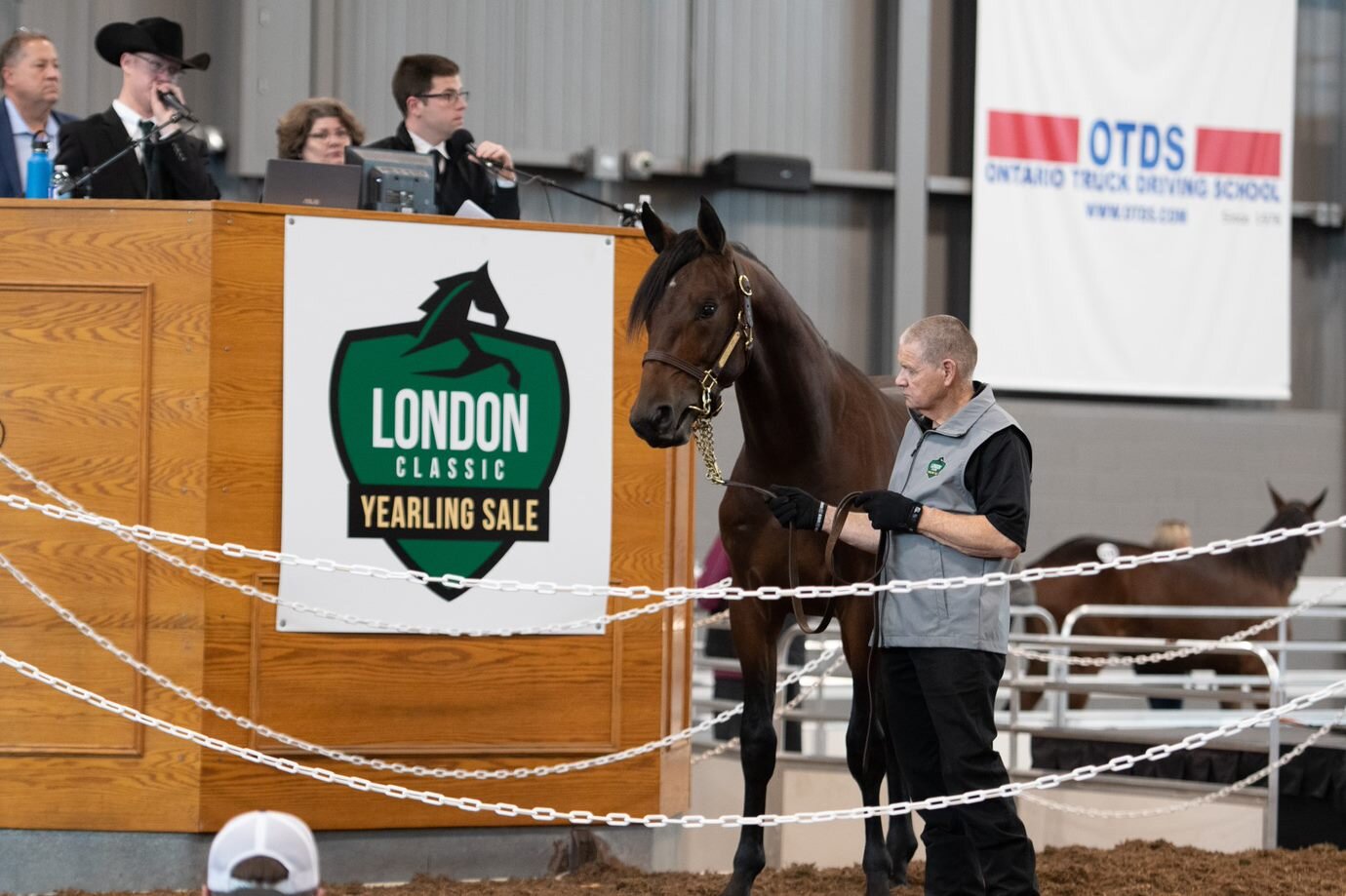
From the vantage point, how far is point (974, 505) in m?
3.70

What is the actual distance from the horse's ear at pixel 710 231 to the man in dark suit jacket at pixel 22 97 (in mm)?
2669

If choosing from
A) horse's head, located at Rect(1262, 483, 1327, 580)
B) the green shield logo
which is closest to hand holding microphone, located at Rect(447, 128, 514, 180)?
the green shield logo

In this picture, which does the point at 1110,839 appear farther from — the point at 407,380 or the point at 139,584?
the point at 139,584

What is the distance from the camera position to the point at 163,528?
4.57 metres

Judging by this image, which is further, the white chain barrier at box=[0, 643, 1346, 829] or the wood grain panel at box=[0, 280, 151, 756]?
the wood grain panel at box=[0, 280, 151, 756]

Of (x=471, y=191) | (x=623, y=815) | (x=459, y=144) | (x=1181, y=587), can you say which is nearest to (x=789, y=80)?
(x=1181, y=587)

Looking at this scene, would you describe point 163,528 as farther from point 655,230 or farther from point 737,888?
point 737,888

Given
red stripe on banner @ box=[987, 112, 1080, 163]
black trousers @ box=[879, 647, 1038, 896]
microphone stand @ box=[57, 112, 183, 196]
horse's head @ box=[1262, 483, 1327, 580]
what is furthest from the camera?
red stripe on banner @ box=[987, 112, 1080, 163]

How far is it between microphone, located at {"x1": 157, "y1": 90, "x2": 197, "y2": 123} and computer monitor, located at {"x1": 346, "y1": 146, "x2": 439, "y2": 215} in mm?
508

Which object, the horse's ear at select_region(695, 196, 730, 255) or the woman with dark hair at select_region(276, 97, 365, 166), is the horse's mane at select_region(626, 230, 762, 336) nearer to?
the horse's ear at select_region(695, 196, 730, 255)

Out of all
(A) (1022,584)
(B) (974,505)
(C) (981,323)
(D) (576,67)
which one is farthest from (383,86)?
(B) (974,505)

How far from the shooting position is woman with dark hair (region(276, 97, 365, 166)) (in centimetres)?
565

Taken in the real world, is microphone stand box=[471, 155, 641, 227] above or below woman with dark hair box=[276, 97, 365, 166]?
below

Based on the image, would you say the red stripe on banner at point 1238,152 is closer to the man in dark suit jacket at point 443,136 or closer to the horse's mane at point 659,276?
the man in dark suit jacket at point 443,136
